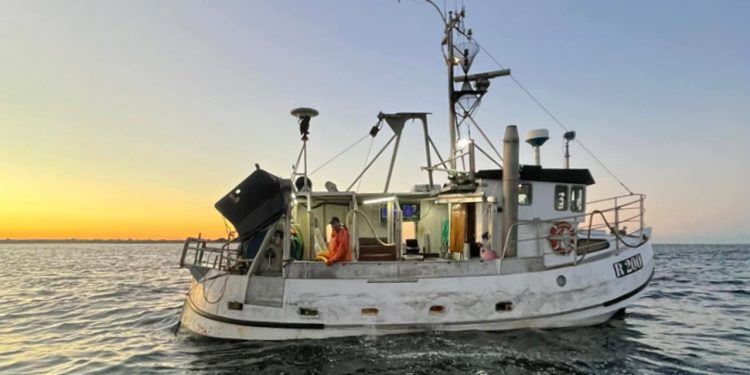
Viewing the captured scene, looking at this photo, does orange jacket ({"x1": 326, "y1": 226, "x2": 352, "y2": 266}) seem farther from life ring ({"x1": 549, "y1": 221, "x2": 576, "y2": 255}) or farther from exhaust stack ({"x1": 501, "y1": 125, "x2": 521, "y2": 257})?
life ring ({"x1": 549, "y1": 221, "x2": 576, "y2": 255})

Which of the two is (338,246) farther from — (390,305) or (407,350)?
(407,350)

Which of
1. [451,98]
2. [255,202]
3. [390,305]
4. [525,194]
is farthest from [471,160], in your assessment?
[255,202]

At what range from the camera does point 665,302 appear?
1783 centimetres

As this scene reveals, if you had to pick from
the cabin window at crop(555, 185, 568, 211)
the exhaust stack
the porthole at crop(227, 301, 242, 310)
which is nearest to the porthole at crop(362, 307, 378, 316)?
the porthole at crop(227, 301, 242, 310)

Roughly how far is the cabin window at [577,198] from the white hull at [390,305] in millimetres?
Answer: 2718

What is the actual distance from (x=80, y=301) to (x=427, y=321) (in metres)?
17.6

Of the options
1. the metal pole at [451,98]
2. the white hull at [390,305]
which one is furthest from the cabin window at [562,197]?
the metal pole at [451,98]

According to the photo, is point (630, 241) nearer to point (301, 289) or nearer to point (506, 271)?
point (506, 271)

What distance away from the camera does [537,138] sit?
43.4 ft

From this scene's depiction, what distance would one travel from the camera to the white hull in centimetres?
985

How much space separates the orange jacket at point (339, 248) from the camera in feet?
33.1

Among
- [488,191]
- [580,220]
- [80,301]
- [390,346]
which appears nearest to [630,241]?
[580,220]

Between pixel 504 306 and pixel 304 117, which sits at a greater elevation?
pixel 304 117

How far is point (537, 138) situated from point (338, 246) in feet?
22.3
